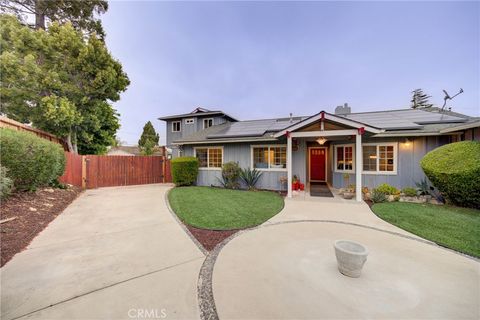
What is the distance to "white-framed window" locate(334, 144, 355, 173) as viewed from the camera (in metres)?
9.04

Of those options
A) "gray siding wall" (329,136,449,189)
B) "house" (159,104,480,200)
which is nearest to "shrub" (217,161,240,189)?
"house" (159,104,480,200)

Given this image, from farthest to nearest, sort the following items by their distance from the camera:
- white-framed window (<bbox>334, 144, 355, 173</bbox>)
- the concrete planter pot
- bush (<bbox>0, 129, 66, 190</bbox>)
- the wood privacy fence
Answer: the wood privacy fence
white-framed window (<bbox>334, 144, 355, 173</bbox>)
bush (<bbox>0, 129, 66, 190</bbox>)
the concrete planter pot

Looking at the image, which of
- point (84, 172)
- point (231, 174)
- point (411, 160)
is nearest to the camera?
point (411, 160)

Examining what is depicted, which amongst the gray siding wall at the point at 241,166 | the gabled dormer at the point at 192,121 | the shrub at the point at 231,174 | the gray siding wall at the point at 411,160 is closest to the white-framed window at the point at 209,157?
the gray siding wall at the point at 241,166

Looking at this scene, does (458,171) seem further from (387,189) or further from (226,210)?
(226,210)

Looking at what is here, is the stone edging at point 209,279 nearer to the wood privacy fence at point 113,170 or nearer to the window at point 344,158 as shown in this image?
the window at point 344,158

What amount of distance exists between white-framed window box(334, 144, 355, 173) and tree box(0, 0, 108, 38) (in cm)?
1722

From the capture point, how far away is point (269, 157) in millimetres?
9906

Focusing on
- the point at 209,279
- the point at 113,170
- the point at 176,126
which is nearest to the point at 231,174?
the point at 113,170

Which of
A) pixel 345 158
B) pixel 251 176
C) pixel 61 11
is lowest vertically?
pixel 251 176

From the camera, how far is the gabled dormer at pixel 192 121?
57.4 feet

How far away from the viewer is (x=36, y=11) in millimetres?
10828

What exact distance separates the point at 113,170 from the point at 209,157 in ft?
19.5

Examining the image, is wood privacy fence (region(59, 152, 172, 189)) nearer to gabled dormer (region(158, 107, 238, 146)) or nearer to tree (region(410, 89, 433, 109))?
gabled dormer (region(158, 107, 238, 146))
